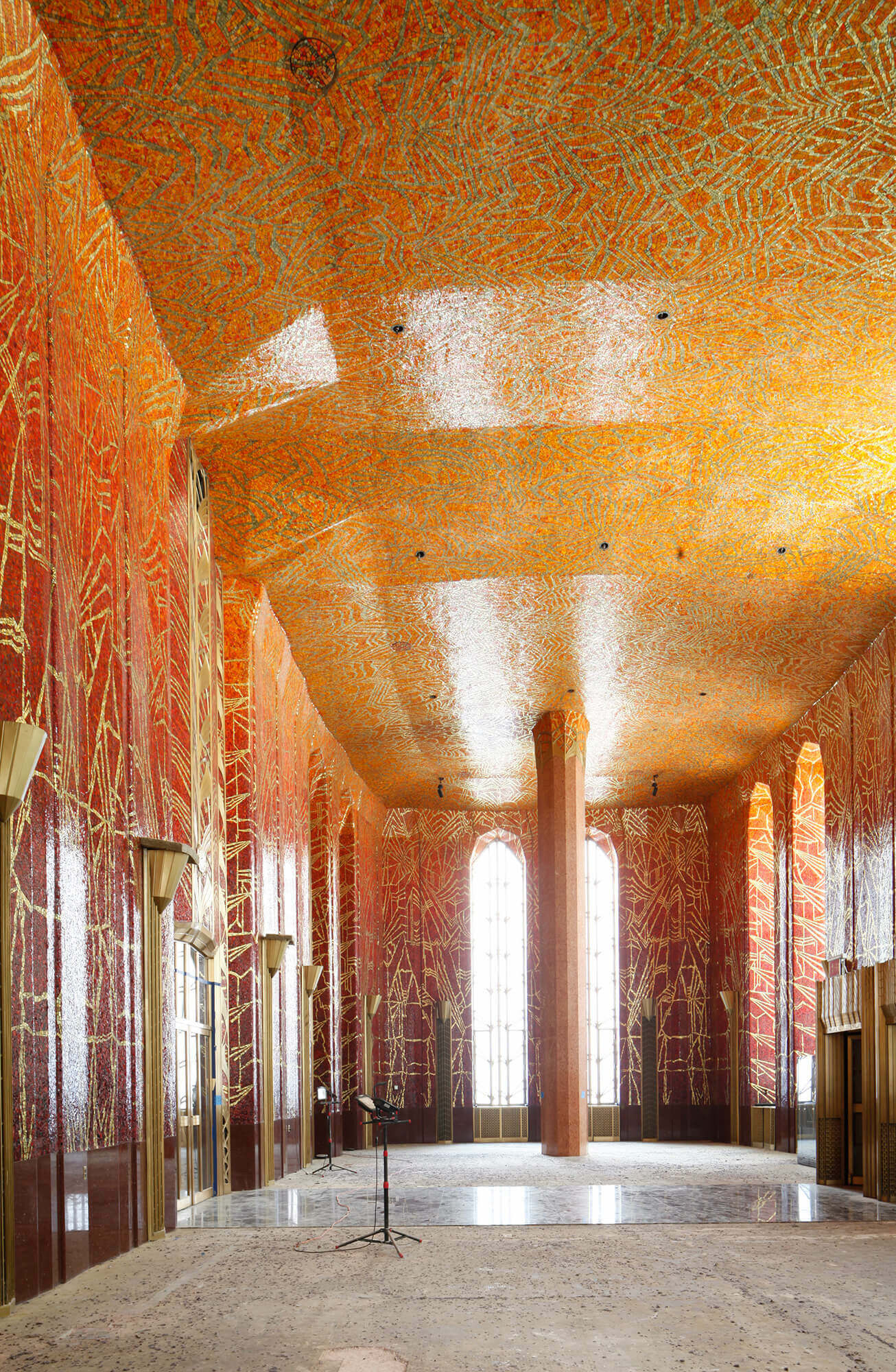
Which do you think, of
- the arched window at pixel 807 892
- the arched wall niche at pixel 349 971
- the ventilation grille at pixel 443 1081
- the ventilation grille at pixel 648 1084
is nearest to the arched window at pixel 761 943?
the arched window at pixel 807 892

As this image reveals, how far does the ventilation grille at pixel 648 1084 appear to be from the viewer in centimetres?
2672

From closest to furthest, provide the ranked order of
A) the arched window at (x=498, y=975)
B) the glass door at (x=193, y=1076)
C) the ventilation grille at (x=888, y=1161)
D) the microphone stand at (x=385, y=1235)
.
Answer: the microphone stand at (x=385, y=1235) → the glass door at (x=193, y=1076) → the ventilation grille at (x=888, y=1161) → the arched window at (x=498, y=975)

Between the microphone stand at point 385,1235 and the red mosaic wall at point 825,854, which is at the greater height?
the red mosaic wall at point 825,854

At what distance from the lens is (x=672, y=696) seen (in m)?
19.5

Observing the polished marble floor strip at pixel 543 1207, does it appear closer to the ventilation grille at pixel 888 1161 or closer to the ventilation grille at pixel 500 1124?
the ventilation grille at pixel 888 1161

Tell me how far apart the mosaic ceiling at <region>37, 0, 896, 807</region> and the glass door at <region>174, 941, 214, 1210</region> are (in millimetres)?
4272

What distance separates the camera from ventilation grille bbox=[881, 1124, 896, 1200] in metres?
12.4

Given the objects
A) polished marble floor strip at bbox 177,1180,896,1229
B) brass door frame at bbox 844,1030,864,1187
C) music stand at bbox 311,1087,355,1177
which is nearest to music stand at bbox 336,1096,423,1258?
polished marble floor strip at bbox 177,1180,896,1229

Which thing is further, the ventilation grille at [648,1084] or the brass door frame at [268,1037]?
the ventilation grille at [648,1084]

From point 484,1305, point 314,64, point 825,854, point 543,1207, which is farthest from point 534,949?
point 314,64

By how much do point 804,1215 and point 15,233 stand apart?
28.9ft

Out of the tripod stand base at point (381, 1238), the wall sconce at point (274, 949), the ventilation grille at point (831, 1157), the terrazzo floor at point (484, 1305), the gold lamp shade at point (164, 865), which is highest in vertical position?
the gold lamp shade at point (164, 865)

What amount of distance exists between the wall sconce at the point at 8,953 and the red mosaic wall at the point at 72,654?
0.27 m

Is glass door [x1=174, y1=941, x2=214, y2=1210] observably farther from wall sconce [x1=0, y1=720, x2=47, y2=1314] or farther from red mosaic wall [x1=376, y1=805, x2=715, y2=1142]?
red mosaic wall [x1=376, y1=805, x2=715, y2=1142]
